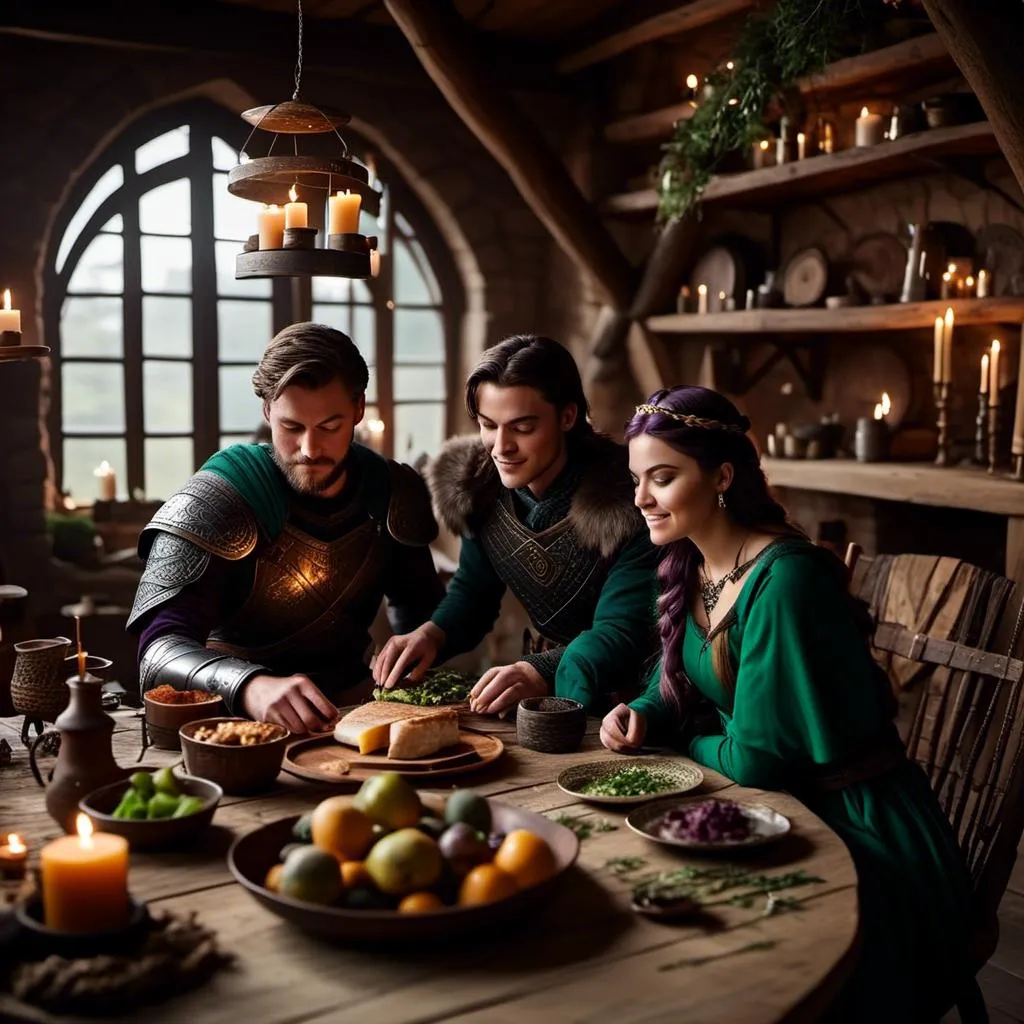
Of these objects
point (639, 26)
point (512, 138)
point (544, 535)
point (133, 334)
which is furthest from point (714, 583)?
point (133, 334)

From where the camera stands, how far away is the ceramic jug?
182cm

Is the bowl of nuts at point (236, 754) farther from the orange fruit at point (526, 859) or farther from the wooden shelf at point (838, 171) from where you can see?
the wooden shelf at point (838, 171)

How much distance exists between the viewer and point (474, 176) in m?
6.77

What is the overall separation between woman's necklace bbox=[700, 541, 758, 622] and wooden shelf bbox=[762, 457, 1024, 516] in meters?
2.46

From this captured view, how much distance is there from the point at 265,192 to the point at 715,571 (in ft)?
4.67

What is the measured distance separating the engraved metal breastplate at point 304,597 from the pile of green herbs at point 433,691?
0.43m

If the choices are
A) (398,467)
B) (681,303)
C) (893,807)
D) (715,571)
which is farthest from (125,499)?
(893,807)

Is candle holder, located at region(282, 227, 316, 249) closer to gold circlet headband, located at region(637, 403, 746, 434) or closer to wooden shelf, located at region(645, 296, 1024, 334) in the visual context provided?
gold circlet headband, located at region(637, 403, 746, 434)

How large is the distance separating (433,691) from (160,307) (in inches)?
169

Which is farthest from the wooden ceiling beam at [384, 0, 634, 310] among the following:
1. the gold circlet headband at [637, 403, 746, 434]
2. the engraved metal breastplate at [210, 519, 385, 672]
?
the gold circlet headband at [637, 403, 746, 434]

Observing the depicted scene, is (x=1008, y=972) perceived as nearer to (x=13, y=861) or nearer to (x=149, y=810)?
(x=149, y=810)

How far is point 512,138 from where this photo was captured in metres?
5.76

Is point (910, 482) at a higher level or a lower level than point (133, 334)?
lower

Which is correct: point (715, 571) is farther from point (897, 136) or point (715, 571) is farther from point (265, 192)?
point (897, 136)
